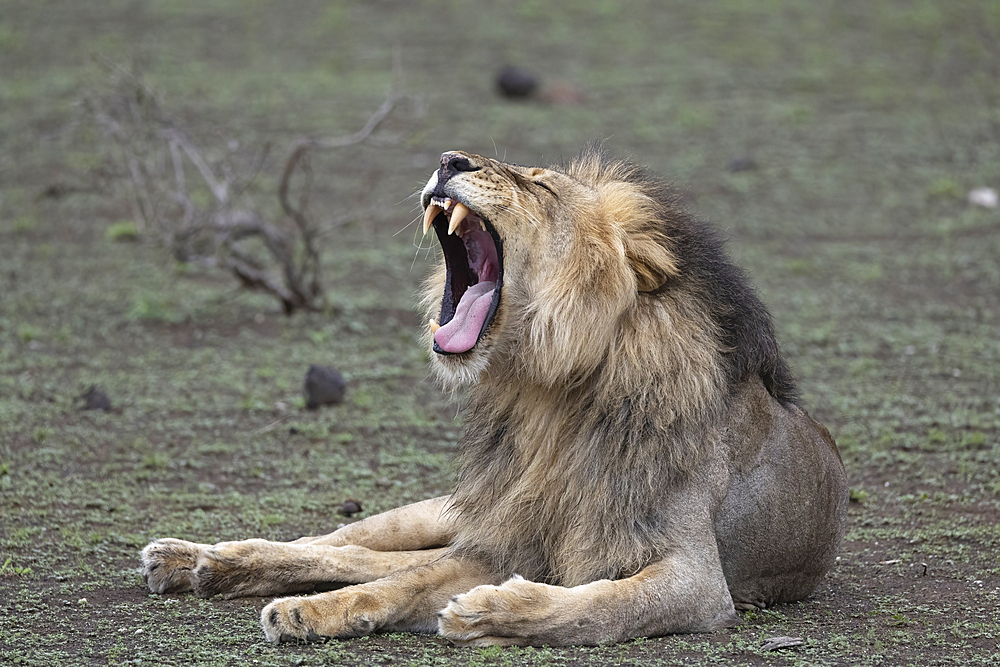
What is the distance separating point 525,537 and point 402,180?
29.7 feet

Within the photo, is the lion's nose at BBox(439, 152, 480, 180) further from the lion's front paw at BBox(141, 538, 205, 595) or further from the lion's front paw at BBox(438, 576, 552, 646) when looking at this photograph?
the lion's front paw at BBox(141, 538, 205, 595)

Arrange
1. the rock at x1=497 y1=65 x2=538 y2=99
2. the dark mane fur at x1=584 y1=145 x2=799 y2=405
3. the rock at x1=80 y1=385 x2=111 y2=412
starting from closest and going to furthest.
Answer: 1. the dark mane fur at x1=584 y1=145 x2=799 y2=405
2. the rock at x1=80 y1=385 x2=111 y2=412
3. the rock at x1=497 y1=65 x2=538 y2=99

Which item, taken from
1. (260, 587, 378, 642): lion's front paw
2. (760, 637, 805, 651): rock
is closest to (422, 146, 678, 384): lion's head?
(260, 587, 378, 642): lion's front paw

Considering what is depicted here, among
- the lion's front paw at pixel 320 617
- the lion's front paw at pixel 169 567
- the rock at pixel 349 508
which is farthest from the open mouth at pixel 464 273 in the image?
the rock at pixel 349 508

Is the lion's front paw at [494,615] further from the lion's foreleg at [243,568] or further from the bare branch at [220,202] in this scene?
the bare branch at [220,202]

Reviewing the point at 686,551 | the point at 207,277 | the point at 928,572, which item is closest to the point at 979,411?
the point at 928,572

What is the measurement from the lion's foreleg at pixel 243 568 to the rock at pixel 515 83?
11.3m

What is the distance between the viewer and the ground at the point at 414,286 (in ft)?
14.5

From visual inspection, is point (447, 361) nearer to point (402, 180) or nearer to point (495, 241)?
point (495, 241)

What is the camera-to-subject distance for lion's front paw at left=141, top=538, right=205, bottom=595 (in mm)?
4387

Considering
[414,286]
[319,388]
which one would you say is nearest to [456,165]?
[319,388]

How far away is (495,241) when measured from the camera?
13.4 ft

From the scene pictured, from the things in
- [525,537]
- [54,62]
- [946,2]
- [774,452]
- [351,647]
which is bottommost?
[351,647]

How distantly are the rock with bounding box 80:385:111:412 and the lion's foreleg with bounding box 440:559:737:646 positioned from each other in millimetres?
4010
